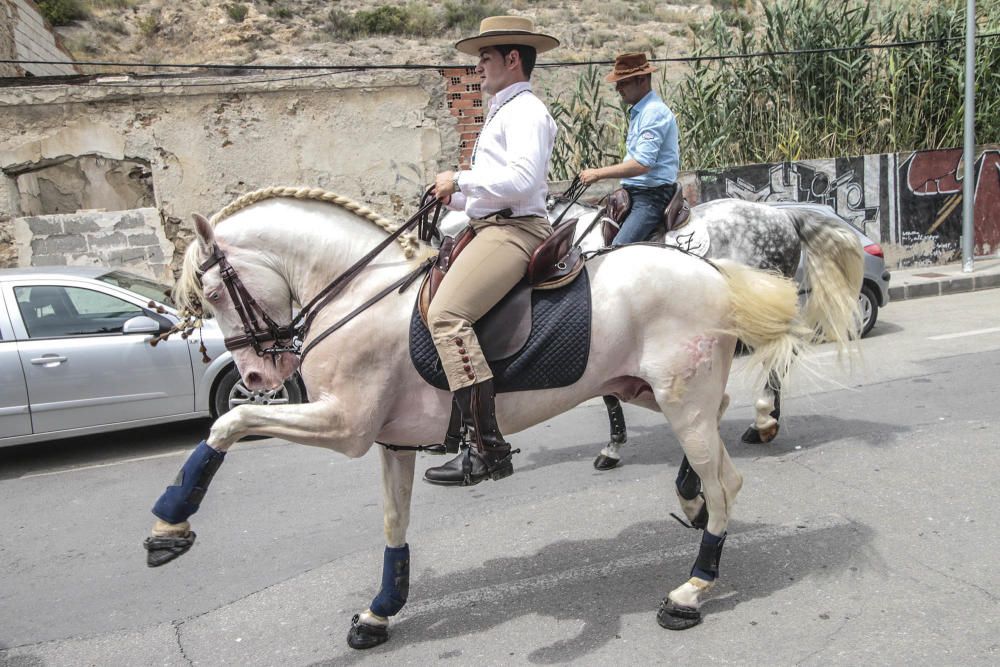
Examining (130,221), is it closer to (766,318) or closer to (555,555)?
(555,555)

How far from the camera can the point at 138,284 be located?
7723 mm

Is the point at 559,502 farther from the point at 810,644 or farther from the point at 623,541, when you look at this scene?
the point at 810,644

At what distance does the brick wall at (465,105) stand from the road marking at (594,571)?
30.5 feet

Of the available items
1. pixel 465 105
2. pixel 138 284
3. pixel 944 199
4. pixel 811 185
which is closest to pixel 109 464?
pixel 138 284

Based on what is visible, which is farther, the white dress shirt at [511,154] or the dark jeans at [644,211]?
the dark jeans at [644,211]

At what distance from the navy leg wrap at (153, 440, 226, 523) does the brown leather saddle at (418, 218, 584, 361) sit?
98 cm

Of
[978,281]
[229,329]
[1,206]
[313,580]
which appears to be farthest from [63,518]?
[978,281]

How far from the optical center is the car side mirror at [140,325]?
675 centimetres

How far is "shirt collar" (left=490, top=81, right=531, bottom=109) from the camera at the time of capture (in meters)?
3.33

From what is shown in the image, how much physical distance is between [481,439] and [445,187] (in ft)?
3.40

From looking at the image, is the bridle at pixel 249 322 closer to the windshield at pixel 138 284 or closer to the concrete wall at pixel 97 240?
the windshield at pixel 138 284

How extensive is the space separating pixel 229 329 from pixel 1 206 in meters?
10.3

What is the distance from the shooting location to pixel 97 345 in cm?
683

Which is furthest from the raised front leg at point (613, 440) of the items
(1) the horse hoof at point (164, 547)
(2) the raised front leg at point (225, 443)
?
(1) the horse hoof at point (164, 547)
